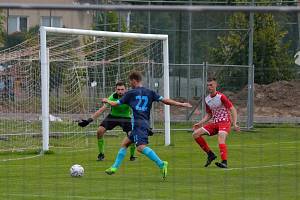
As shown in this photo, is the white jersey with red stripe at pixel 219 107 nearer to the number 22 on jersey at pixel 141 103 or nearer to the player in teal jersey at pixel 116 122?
the player in teal jersey at pixel 116 122

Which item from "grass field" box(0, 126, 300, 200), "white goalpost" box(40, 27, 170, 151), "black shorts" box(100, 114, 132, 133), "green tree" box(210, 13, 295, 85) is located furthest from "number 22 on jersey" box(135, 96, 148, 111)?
"green tree" box(210, 13, 295, 85)

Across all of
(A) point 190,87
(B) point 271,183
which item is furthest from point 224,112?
(A) point 190,87

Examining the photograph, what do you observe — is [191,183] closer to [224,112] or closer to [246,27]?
[224,112]

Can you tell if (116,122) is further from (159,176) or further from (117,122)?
(159,176)

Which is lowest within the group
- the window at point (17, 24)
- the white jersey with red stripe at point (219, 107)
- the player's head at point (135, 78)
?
the white jersey with red stripe at point (219, 107)

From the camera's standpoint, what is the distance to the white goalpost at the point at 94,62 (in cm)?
2461

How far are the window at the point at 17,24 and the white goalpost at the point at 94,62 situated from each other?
33.8ft

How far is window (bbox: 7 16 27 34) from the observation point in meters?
37.5

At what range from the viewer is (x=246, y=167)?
18516mm

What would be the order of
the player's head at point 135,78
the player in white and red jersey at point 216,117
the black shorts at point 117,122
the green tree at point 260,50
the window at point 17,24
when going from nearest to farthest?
1. the player's head at point 135,78
2. the player in white and red jersey at point 216,117
3. the black shorts at point 117,122
4. the green tree at point 260,50
5. the window at point 17,24

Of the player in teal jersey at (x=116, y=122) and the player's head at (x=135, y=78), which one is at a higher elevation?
the player's head at (x=135, y=78)

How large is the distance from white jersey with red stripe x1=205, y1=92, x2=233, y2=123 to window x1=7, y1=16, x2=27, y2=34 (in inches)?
755

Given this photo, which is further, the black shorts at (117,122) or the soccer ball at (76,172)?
the black shorts at (117,122)

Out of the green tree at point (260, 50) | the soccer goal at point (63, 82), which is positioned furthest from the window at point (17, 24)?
the soccer goal at point (63, 82)
